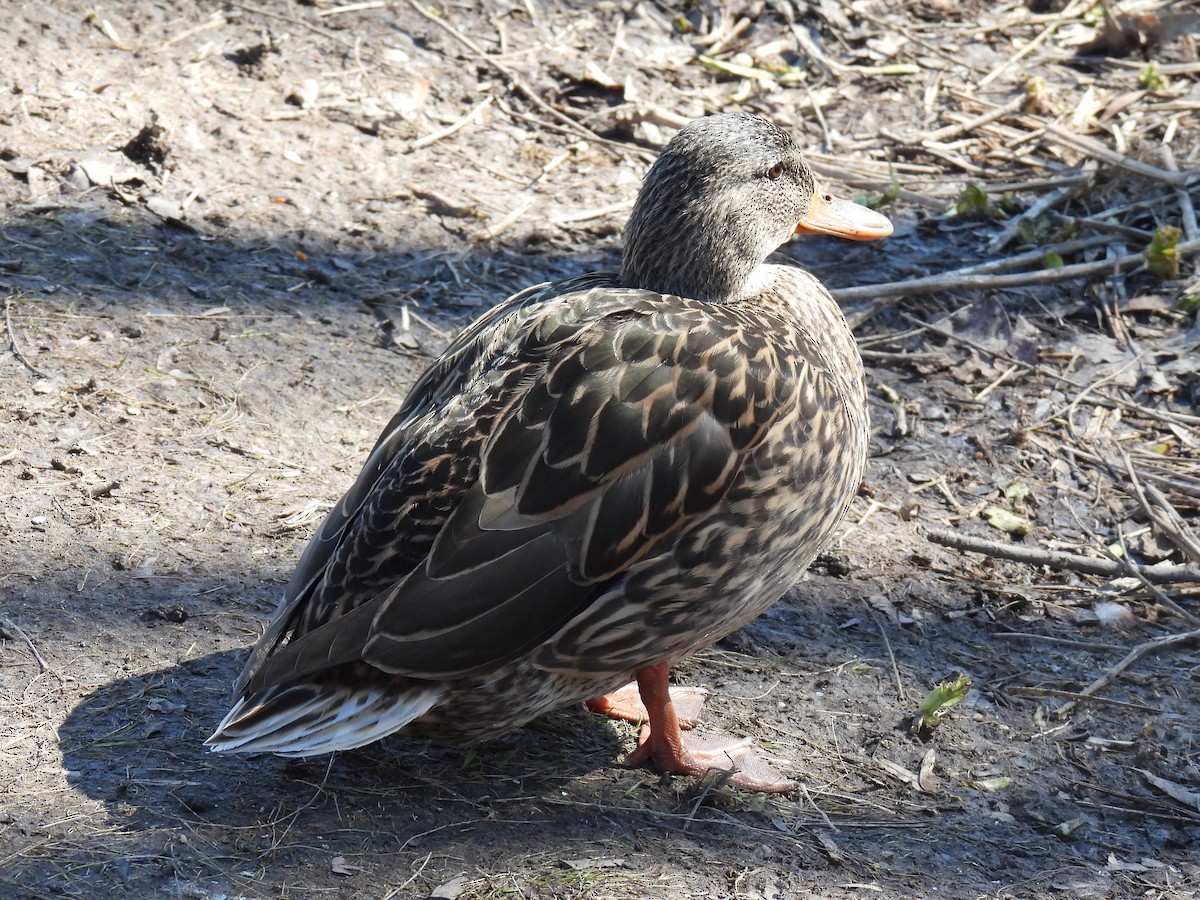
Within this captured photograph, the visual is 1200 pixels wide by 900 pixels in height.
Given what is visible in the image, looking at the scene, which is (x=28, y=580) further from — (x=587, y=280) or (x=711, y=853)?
(x=711, y=853)

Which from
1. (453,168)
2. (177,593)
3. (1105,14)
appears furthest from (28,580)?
(1105,14)

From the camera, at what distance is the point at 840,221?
4.36 m

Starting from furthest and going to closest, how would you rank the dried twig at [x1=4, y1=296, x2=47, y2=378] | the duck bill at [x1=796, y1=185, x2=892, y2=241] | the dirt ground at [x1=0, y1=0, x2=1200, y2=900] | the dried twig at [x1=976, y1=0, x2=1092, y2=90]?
the dried twig at [x1=976, y1=0, x2=1092, y2=90], the dried twig at [x1=4, y1=296, x2=47, y2=378], the duck bill at [x1=796, y1=185, x2=892, y2=241], the dirt ground at [x1=0, y1=0, x2=1200, y2=900]

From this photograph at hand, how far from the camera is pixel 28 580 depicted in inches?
151

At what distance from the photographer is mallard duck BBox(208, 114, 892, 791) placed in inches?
123

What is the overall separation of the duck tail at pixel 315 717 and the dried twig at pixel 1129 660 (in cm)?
201

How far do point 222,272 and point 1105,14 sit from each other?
199 inches

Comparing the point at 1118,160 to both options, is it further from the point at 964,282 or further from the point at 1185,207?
the point at 964,282

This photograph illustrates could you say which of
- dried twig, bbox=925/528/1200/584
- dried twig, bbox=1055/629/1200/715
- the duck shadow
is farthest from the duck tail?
dried twig, bbox=925/528/1200/584

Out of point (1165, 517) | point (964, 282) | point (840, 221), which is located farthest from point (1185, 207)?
point (840, 221)

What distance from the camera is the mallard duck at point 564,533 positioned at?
314 centimetres

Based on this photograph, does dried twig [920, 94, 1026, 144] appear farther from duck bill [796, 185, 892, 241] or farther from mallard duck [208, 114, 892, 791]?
mallard duck [208, 114, 892, 791]

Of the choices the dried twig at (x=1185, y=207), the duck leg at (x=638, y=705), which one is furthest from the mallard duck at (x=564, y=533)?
the dried twig at (x=1185, y=207)

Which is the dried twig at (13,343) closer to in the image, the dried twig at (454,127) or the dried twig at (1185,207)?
the dried twig at (454,127)
